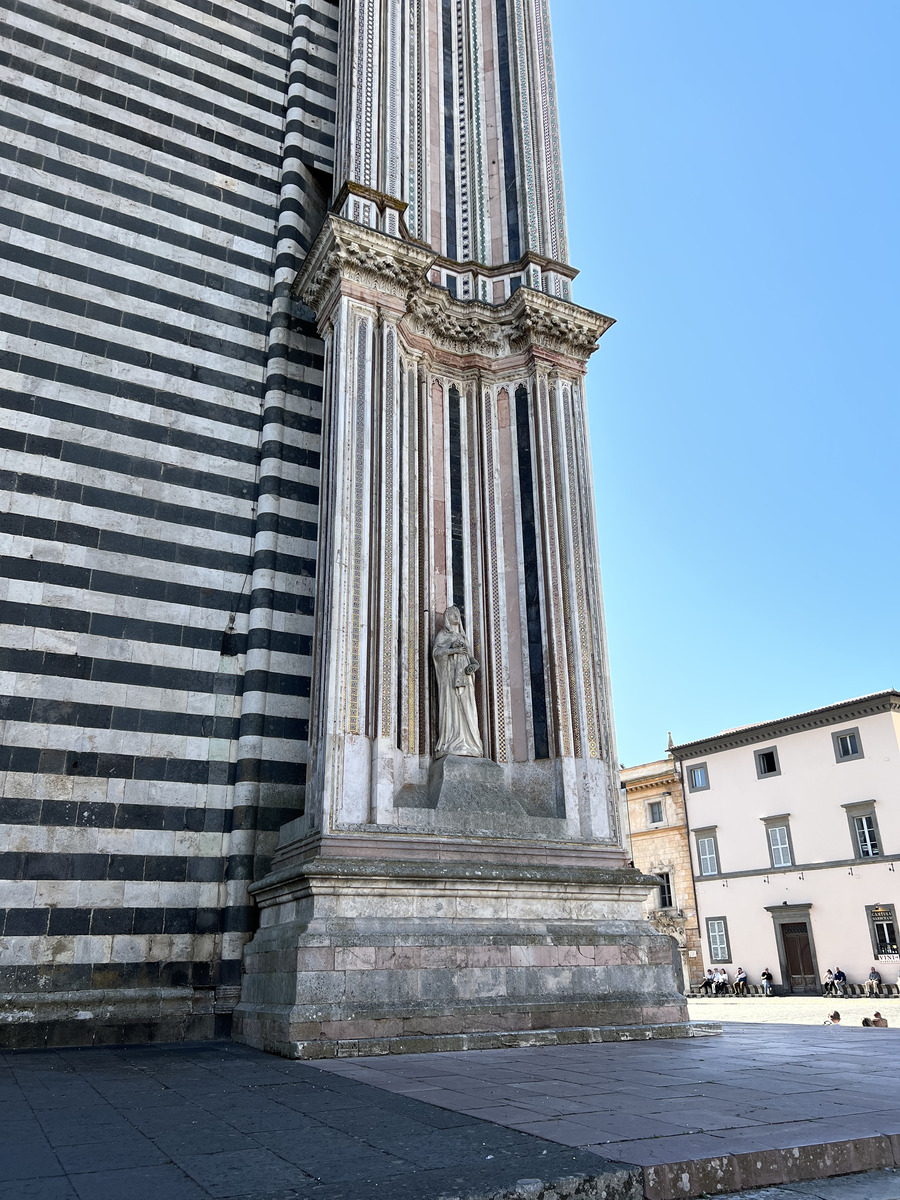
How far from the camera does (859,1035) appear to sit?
32.6 ft

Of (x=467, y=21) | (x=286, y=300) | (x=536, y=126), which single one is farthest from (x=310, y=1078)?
(x=467, y=21)

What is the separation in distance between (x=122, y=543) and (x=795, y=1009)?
948 inches

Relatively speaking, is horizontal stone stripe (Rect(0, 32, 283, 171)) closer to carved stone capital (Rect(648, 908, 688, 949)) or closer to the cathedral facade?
the cathedral facade

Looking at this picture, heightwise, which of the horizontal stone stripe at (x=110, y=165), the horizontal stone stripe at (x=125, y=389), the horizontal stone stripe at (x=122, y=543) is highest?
the horizontal stone stripe at (x=110, y=165)

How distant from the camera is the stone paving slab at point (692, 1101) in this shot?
160 inches

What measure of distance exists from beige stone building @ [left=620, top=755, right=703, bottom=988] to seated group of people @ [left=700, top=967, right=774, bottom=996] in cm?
94

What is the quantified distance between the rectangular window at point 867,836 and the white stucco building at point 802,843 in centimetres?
4

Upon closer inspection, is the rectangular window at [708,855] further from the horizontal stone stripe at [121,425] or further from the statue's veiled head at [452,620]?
the horizontal stone stripe at [121,425]

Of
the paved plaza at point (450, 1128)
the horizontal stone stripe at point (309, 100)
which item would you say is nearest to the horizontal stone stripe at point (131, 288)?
the horizontal stone stripe at point (309, 100)

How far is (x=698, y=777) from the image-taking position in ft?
134

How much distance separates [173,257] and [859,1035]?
13792mm

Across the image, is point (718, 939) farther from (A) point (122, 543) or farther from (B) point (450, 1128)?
(B) point (450, 1128)

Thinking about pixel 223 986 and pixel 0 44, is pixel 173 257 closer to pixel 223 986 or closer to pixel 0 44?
pixel 0 44

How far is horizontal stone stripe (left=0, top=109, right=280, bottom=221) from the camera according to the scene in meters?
13.1
